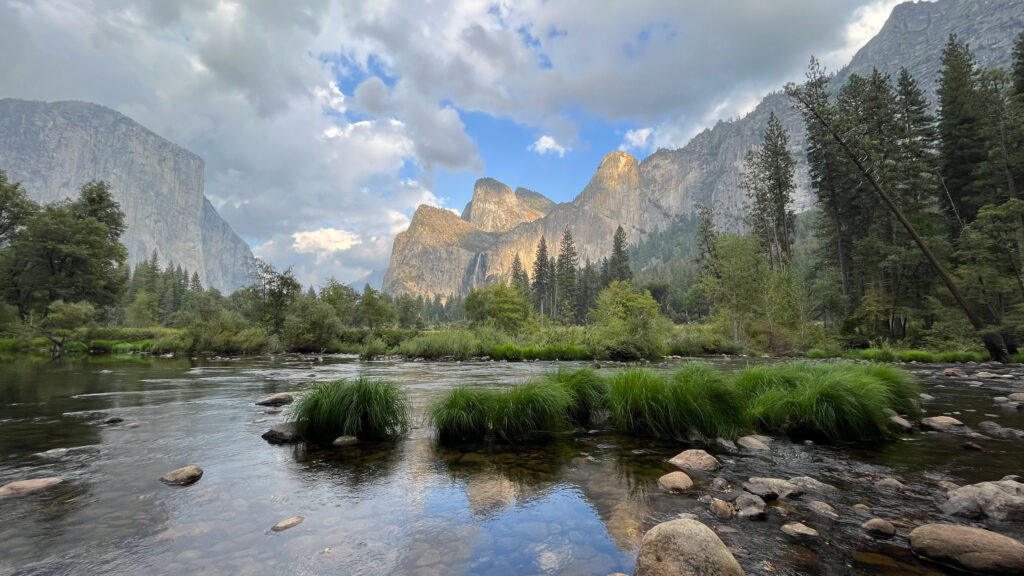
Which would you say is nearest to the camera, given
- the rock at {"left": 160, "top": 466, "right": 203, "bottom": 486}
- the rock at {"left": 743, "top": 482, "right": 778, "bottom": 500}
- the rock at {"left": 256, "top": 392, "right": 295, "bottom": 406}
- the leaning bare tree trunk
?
the rock at {"left": 743, "top": 482, "right": 778, "bottom": 500}

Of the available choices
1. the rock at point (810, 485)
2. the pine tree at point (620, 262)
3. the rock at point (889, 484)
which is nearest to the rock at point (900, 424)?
the rock at point (889, 484)

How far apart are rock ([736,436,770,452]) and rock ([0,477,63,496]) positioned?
954cm

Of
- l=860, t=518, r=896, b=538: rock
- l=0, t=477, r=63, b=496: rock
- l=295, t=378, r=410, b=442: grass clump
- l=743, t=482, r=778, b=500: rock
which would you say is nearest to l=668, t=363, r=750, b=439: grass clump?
l=743, t=482, r=778, b=500: rock

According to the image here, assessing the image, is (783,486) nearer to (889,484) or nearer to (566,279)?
(889,484)

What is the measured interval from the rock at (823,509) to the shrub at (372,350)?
96.4ft

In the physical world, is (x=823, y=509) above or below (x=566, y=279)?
below

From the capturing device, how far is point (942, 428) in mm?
7738

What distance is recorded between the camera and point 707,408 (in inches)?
279

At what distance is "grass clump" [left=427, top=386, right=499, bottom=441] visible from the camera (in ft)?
23.6

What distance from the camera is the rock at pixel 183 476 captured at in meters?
5.10

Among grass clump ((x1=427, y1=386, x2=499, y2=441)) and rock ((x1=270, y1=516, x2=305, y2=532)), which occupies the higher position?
grass clump ((x1=427, y1=386, x2=499, y2=441))

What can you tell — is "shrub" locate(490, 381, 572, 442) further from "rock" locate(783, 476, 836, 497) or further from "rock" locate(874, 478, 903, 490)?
"rock" locate(874, 478, 903, 490)

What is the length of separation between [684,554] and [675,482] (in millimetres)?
2213

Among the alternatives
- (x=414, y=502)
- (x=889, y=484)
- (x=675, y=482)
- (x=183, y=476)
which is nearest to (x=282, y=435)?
(x=183, y=476)
